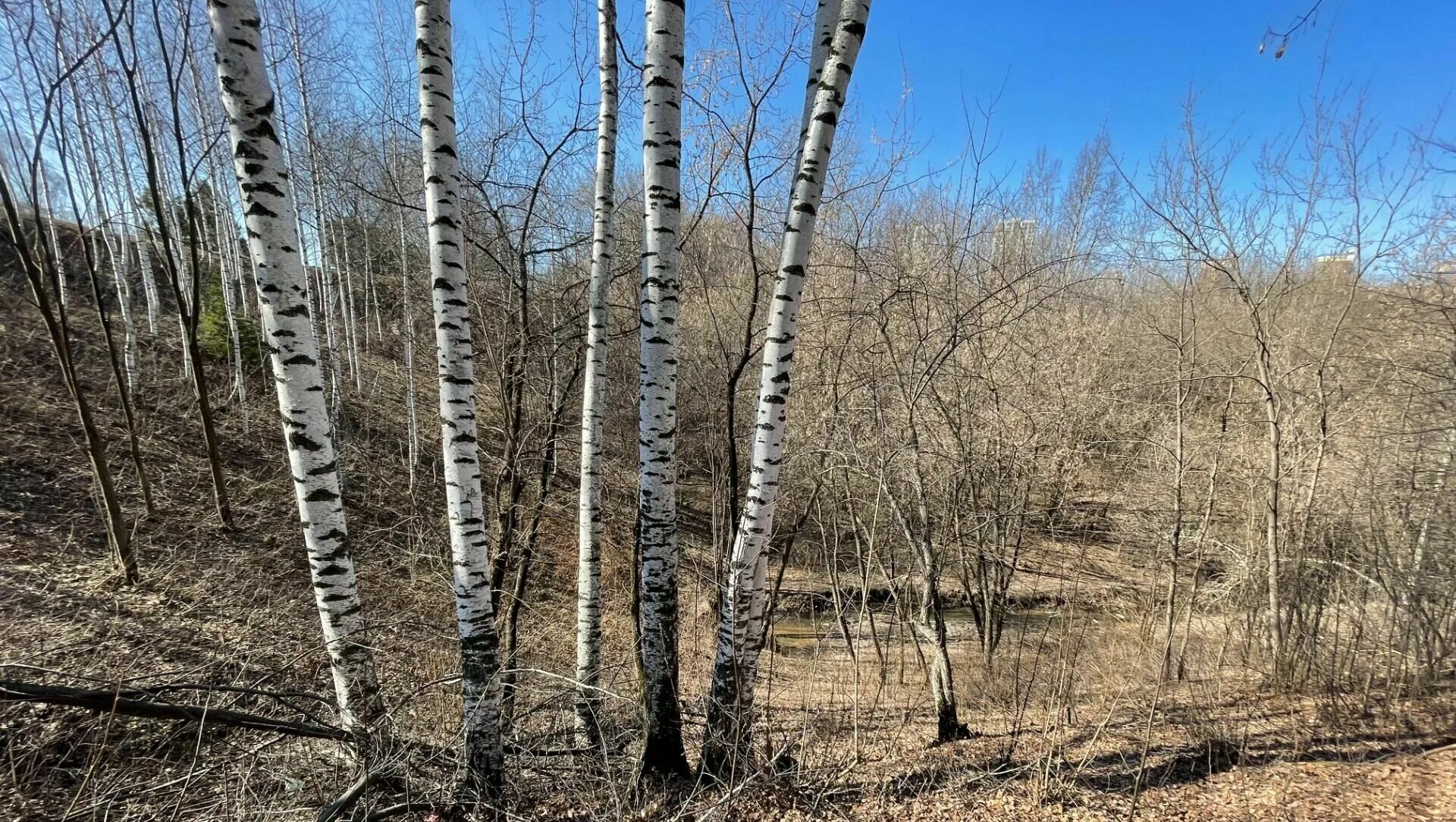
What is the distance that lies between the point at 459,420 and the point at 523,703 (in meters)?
2.55

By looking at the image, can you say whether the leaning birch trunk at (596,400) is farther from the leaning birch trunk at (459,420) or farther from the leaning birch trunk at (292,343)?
the leaning birch trunk at (292,343)

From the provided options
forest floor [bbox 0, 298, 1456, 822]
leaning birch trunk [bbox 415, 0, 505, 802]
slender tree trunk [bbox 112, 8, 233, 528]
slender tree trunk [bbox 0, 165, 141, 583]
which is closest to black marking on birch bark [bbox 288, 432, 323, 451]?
leaning birch trunk [bbox 415, 0, 505, 802]

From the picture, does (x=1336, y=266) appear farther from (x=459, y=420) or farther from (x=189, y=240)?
(x=189, y=240)

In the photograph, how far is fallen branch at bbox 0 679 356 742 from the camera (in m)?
2.18

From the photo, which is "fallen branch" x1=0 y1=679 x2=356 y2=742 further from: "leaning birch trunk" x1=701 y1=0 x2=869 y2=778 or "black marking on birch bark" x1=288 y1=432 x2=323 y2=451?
"leaning birch trunk" x1=701 y1=0 x2=869 y2=778

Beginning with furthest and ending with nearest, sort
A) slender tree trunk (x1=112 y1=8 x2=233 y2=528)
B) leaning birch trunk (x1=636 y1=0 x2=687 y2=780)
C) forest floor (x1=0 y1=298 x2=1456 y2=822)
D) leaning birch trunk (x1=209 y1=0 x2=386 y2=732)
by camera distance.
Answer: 1. slender tree trunk (x1=112 y1=8 x2=233 y2=528)
2. leaning birch trunk (x1=636 y1=0 x2=687 y2=780)
3. forest floor (x1=0 y1=298 x2=1456 y2=822)
4. leaning birch trunk (x1=209 y1=0 x2=386 y2=732)

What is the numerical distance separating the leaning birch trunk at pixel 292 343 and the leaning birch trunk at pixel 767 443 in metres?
2.02

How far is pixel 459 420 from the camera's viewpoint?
3.20 meters

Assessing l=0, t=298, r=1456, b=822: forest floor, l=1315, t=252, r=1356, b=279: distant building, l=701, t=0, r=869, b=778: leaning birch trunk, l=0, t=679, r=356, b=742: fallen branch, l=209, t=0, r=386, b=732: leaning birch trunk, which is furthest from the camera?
l=1315, t=252, r=1356, b=279: distant building

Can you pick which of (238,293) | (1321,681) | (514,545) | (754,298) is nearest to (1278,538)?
(1321,681)

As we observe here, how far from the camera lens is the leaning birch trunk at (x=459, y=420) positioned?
3068mm

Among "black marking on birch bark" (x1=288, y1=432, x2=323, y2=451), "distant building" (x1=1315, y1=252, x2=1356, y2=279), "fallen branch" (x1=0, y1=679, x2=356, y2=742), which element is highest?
"distant building" (x1=1315, y1=252, x2=1356, y2=279)

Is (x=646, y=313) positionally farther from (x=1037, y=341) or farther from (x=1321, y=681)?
(x=1037, y=341)

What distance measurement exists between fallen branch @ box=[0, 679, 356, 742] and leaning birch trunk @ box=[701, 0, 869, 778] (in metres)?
2.16
